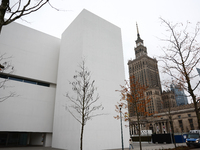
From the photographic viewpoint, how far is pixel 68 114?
19.5 m

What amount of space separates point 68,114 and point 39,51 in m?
12.6

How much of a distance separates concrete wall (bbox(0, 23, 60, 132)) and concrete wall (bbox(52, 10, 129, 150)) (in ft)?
7.25

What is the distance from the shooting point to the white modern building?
1911cm

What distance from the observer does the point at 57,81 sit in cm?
2467

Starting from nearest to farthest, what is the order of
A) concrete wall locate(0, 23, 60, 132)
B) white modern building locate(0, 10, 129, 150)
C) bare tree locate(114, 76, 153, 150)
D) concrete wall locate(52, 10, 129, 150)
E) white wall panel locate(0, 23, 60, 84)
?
1. bare tree locate(114, 76, 153, 150)
2. concrete wall locate(52, 10, 129, 150)
3. white modern building locate(0, 10, 129, 150)
4. concrete wall locate(0, 23, 60, 132)
5. white wall panel locate(0, 23, 60, 84)

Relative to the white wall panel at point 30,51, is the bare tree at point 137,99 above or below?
below

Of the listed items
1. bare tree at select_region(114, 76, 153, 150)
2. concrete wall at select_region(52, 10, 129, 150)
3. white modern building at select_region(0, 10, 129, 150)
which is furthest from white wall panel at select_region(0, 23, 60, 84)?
bare tree at select_region(114, 76, 153, 150)

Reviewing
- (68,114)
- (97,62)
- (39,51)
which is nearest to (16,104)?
(68,114)

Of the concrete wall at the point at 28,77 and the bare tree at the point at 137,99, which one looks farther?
the concrete wall at the point at 28,77

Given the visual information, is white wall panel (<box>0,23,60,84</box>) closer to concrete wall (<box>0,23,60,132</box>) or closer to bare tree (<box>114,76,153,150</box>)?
concrete wall (<box>0,23,60,132</box>)

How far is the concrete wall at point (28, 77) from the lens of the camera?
806 inches

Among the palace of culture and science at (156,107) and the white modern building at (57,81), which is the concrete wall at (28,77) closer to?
the white modern building at (57,81)

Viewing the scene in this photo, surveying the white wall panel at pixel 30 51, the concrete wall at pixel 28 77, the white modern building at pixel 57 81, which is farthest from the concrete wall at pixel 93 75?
the white wall panel at pixel 30 51

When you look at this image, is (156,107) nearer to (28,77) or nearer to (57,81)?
(57,81)
